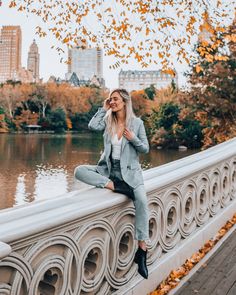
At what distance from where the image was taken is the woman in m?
2.35

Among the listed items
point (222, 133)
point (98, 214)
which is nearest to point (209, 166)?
point (98, 214)

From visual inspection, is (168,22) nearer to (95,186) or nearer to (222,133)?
(95,186)

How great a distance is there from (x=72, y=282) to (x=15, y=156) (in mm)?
33696

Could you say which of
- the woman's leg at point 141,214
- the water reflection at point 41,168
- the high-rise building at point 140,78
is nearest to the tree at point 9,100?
the water reflection at point 41,168

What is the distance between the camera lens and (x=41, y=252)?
1.78 m

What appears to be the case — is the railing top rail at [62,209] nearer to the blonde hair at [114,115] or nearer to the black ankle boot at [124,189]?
the black ankle boot at [124,189]

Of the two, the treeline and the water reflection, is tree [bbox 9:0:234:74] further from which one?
the water reflection

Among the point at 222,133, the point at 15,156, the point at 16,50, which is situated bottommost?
the point at 15,156

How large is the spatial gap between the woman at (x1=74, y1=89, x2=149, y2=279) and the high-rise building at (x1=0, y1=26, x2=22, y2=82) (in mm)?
154259

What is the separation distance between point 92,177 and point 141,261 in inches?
24.7

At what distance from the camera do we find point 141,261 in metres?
2.45

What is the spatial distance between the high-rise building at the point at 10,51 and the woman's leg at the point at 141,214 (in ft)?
507

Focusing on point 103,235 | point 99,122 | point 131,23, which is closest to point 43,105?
point 131,23

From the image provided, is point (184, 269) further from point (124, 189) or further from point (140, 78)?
point (140, 78)
